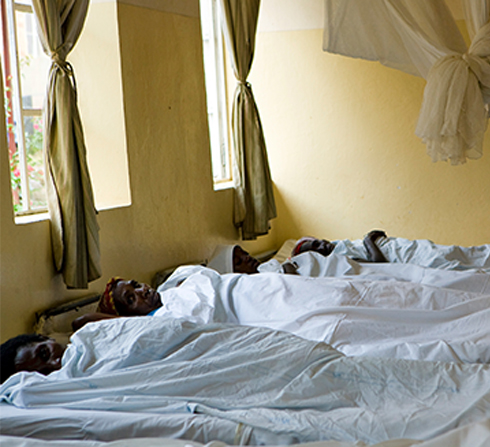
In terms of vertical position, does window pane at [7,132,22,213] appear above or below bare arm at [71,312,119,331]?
above

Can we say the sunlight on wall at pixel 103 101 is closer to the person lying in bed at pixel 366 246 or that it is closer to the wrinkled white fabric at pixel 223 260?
the wrinkled white fabric at pixel 223 260

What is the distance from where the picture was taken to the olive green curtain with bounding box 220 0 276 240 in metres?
3.78

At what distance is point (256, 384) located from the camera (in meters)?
1.40

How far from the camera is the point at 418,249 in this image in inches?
117

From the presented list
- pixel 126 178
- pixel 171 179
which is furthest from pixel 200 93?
pixel 126 178

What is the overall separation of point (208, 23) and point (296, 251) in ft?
6.06

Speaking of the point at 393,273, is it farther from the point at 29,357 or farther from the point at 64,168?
the point at 29,357

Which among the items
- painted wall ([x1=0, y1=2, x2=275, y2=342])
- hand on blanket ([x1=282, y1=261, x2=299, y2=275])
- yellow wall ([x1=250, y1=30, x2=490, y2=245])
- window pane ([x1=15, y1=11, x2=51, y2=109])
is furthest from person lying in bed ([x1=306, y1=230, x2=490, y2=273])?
window pane ([x1=15, y1=11, x2=51, y2=109])

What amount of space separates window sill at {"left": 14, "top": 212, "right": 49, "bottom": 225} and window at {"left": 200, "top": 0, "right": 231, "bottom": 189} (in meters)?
1.70

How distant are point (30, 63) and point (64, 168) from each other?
2.30 ft

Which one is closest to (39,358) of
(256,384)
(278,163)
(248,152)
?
(256,384)

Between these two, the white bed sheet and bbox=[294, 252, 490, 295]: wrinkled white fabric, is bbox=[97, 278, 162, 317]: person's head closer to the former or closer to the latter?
bbox=[294, 252, 490, 295]: wrinkled white fabric

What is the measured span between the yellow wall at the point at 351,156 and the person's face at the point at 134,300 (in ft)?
7.69

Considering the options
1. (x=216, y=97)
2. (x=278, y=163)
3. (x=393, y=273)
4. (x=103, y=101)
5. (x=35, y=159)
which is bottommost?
(x=393, y=273)
